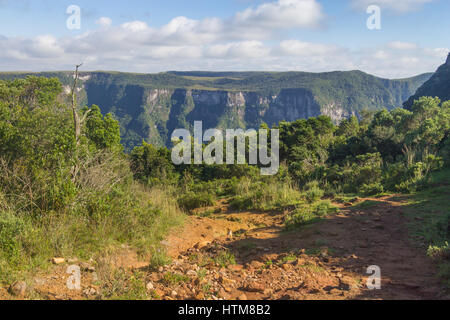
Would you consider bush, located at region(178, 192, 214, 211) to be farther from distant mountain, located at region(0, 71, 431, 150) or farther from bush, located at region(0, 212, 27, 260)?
distant mountain, located at region(0, 71, 431, 150)

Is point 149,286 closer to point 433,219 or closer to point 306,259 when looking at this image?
point 306,259

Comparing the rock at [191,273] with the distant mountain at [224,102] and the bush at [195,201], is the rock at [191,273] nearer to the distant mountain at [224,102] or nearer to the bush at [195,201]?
the bush at [195,201]

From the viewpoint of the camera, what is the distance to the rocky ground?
381 cm

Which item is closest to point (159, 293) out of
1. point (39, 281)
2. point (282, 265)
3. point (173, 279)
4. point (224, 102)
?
point (173, 279)

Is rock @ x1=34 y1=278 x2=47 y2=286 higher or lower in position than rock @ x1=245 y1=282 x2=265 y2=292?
higher

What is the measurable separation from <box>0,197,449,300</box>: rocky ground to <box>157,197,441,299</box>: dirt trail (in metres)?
0.01

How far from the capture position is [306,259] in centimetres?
477

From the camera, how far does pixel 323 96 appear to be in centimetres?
17062

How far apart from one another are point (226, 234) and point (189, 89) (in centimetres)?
18346

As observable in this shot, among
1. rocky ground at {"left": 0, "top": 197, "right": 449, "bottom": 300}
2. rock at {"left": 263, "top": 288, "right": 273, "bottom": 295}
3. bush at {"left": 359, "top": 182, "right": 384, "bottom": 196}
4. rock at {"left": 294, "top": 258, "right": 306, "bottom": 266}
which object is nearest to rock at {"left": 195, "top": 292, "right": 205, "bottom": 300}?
rocky ground at {"left": 0, "top": 197, "right": 449, "bottom": 300}

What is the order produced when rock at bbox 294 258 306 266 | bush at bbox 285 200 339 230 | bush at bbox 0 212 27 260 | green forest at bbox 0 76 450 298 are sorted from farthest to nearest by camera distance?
bush at bbox 285 200 339 230 < green forest at bbox 0 76 450 298 < rock at bbox 294 258 306 266 < bush at bbox 0 212 27 260

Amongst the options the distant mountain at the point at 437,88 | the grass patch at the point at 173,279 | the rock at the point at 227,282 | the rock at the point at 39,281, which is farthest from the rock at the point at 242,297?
the distant mountain at the point at 437,88

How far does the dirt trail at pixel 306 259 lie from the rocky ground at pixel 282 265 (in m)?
0.01

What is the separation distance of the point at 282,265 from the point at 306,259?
1.27 feet
